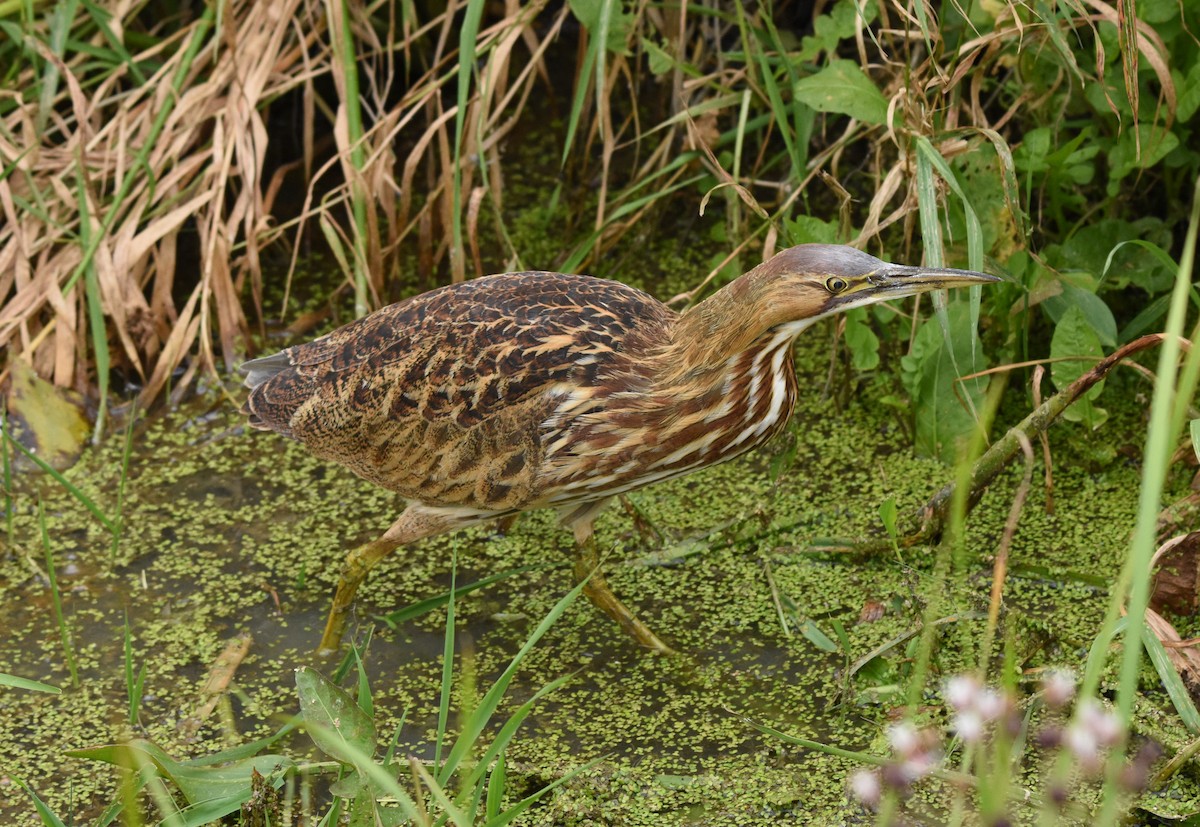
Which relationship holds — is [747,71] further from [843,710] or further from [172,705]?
[172,705]

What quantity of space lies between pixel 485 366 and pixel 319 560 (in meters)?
0.91

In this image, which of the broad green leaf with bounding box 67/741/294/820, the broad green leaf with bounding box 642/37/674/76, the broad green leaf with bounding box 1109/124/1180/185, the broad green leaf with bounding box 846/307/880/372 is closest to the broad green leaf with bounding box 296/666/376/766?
the broad green leaf with bounding box 67/741/294/820

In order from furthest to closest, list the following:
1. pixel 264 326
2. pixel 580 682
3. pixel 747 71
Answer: pixel 264 326 → pixel 747 71 → pixel 580 682

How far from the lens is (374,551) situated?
348cm

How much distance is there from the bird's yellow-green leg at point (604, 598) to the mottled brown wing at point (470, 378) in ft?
0.84

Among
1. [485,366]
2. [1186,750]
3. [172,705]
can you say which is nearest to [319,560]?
[172,705]

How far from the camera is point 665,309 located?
11.4 feet

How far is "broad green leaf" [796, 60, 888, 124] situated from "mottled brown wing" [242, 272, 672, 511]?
619 millimetres

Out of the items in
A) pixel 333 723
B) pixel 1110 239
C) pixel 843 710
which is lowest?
pixel 843 710

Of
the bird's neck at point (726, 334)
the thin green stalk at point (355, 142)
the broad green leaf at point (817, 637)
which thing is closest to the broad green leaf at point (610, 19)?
the thin green stalk at point (355, 142)

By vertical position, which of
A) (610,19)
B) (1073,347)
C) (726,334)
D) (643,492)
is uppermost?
(610,19)


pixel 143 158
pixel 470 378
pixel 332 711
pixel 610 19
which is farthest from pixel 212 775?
pixel 610 19

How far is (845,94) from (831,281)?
0.77 metres

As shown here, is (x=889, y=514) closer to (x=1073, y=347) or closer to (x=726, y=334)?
(x=726, y=334)
